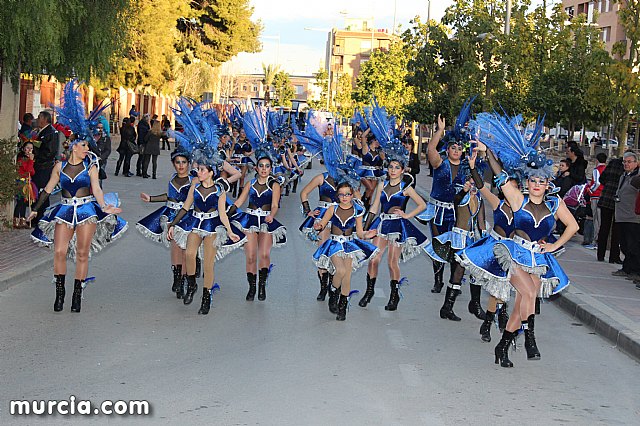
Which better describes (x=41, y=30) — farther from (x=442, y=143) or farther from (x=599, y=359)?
(x=599, y=359)

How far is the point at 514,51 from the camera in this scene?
33469 millimetres

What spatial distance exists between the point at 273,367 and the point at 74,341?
2013mm

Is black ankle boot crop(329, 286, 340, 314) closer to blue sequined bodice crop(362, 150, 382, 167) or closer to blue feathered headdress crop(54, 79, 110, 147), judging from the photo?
blue feathered headdress crop(54, 79, 110, 147)

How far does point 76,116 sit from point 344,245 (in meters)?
3.32

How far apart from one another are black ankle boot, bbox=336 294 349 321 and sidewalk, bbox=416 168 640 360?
3.03m

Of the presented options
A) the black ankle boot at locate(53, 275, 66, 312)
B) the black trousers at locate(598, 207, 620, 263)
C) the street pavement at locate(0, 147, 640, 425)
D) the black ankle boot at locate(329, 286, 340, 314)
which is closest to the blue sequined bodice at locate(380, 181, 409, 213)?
the black ankle boot at locate(329, 286, 340, 314)

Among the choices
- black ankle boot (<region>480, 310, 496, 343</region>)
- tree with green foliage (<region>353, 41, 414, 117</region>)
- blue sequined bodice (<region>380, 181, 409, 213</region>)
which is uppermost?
tree with green foliage (<region>353, 41, 414, 117</region>)

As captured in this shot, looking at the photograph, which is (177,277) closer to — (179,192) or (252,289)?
(252,289)

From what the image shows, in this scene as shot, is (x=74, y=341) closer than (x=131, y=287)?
Yes

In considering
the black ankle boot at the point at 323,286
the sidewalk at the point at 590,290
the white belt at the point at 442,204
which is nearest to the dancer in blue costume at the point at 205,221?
the black ankle boot at the point at 323,286

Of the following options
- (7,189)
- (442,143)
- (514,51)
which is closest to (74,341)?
(442,143)

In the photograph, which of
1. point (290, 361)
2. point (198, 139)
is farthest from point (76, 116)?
point (290, 361)

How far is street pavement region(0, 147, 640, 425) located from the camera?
7305 millimetres

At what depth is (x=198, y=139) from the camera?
11352mm
